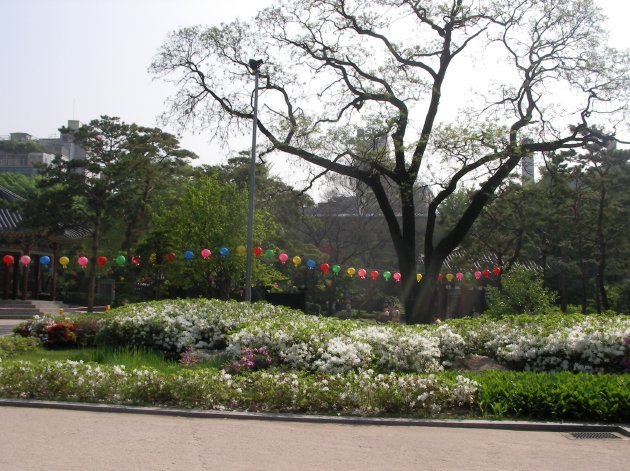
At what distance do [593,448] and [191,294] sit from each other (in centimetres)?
2970

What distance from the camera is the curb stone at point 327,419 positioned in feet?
28.6

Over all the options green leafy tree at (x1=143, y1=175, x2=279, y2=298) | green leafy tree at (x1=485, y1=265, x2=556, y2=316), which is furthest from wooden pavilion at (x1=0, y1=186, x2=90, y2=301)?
green leafy tree at (x1=485, y1=265, x2=556, y2=316)

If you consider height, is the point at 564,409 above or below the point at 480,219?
below

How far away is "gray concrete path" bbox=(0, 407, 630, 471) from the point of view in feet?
22.1

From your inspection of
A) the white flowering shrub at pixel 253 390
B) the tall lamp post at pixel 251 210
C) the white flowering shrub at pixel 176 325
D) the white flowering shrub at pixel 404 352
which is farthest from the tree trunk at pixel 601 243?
the white flowering shrub at pixel 253 390

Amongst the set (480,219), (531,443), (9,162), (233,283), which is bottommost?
(531,443)

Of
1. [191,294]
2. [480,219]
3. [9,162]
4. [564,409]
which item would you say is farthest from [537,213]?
[9,162]

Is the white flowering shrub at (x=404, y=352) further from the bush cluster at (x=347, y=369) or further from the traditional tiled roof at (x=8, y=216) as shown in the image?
the traditional tiled roof at (x=8, y=216)

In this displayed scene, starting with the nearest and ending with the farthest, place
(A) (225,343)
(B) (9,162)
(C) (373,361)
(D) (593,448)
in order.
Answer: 1. (D) (593,448)
2. (C) (373,361)
3. (A) (225,343)
4. (B) (9,162)

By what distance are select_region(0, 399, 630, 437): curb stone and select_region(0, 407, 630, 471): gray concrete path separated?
18cm

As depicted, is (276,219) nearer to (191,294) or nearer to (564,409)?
(191,294)

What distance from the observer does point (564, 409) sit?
9.10 m

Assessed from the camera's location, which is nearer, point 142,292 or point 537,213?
point 537,213

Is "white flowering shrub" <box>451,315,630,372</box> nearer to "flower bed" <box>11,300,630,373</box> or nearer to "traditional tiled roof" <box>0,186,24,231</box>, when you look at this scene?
"flower bed" <box>11,300,630,373</box>
